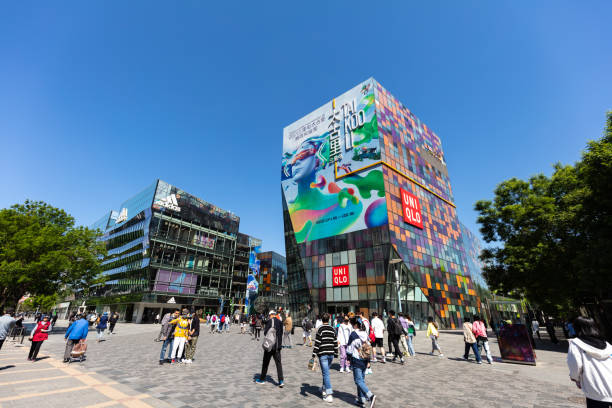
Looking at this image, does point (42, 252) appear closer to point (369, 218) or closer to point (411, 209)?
point (369, 218)

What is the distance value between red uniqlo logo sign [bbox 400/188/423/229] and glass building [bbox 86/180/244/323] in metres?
38.6

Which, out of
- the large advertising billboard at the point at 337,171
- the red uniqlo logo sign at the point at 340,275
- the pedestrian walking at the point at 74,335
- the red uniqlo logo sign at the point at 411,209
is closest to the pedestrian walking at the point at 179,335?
the pedestrian walking at the point at 74,335

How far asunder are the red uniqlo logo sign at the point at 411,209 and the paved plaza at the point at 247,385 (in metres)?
29.1

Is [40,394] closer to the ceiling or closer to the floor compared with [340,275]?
closer to the floor

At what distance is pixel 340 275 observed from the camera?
128ft

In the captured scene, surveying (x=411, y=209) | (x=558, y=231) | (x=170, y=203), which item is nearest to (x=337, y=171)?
(x=411, y=209)

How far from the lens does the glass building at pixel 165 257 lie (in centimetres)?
4816

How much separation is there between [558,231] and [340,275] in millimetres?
24604

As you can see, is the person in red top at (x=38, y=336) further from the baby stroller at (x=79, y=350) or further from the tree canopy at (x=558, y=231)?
the tree canopy at (x=558, y=231)

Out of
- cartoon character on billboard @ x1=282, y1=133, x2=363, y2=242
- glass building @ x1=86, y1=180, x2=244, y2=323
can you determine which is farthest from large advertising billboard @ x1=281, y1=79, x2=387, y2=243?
glass building @ x1=86, y1=180, x2=244, y2=323

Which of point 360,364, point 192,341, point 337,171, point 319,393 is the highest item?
point 337,171

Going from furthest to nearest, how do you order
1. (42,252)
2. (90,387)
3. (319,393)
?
(42,252) < (319,393) < (90,387)

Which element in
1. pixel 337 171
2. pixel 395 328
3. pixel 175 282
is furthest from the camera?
pixel 175 282

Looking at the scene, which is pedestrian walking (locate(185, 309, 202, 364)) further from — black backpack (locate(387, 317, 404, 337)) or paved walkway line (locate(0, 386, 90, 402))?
black backpack (locate(387, 317, 404, 337))
